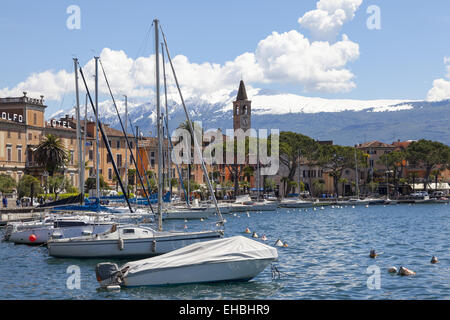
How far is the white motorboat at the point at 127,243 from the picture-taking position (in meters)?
33.3

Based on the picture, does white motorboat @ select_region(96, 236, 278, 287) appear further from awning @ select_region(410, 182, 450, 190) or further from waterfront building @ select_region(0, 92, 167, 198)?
awning @ select_region(410, 182, 450, 190)

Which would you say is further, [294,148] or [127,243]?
[294,148]

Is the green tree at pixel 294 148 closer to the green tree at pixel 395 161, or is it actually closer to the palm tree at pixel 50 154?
the green tree at pixel 395 161

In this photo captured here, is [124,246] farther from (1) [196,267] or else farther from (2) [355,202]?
(2) [355,202]

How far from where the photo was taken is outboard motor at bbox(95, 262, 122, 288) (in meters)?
25.6

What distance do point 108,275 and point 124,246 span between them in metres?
8.24

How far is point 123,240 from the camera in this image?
33906mm

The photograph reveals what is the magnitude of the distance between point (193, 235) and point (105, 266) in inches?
315

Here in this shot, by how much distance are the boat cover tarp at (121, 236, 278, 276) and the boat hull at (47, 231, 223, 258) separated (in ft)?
22.3

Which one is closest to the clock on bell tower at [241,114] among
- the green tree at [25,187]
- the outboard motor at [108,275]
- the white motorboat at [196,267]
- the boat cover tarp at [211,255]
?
the green tree at [25,187]

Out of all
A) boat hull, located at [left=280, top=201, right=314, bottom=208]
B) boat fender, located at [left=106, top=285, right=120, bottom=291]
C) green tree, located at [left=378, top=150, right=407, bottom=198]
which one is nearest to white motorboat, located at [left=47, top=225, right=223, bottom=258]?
boat fender, located at [left=106, top=285, right=120, bottom=291]

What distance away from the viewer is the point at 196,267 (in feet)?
83.5

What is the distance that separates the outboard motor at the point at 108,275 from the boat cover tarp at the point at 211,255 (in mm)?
550

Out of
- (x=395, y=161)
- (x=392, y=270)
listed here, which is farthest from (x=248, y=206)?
(x=392, y=270)
